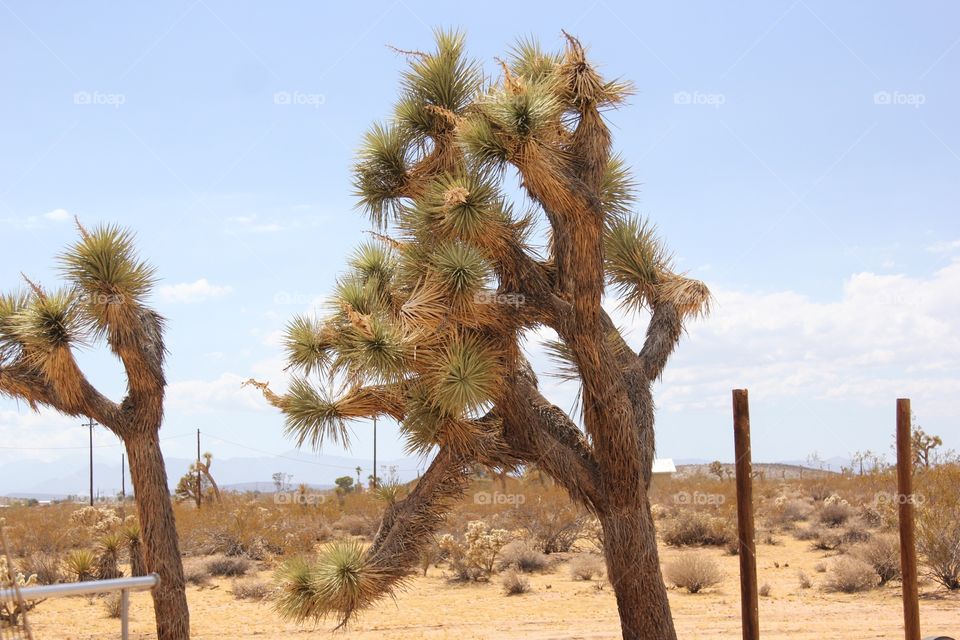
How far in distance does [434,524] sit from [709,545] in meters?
14.6

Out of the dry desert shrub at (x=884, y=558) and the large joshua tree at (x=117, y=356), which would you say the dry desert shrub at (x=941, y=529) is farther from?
the large joshua tree at (x=117, y=356)

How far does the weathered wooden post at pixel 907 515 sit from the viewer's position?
8.05m

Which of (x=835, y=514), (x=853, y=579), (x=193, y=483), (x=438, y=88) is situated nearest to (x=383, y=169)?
(x=438, y=88)

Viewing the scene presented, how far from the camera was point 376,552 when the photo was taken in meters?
8.27

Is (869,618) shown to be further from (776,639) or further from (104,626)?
(104,626)

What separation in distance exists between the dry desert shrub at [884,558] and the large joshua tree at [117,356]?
11.3 metres

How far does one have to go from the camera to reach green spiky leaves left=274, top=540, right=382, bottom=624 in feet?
25.5

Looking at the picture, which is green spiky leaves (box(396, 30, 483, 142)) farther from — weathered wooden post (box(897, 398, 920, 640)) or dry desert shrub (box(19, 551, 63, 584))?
dry desert shrub (box(19, 551, 63, 584))

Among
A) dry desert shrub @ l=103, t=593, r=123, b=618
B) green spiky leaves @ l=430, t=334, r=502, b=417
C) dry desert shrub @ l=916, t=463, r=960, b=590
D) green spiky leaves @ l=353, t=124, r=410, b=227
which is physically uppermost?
green spiky leaves @ l=353, t=124, r=410, b=227

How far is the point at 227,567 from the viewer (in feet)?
64.0

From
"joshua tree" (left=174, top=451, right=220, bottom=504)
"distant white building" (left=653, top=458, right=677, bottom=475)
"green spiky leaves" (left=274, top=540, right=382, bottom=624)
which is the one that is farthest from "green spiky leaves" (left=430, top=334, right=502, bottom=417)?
"distant white building" (left=653, top=458, right=677, bottom=475)

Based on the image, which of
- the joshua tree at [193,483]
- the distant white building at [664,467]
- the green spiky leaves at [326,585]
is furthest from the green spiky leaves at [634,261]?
the distant white building at [664,467]

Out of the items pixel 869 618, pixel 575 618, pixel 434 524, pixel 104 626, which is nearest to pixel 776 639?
pixel 869 618

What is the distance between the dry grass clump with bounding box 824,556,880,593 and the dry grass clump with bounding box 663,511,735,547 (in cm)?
572
